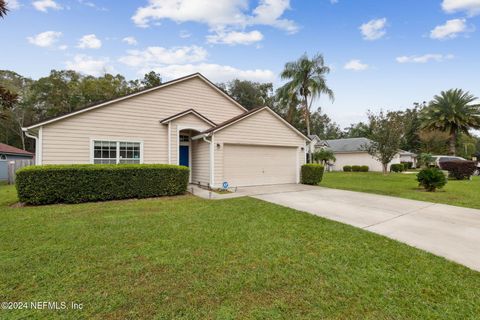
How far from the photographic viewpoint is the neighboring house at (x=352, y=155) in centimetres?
2803

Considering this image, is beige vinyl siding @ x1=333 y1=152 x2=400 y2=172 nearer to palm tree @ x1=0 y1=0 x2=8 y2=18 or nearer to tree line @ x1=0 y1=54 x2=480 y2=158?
tree line @ x1=0 y1=54 x2=480 y2=158

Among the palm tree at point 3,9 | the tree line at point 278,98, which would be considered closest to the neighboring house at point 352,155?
the tree line at point 278,98

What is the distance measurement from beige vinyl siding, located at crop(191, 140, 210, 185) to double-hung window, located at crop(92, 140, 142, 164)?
9.16ft

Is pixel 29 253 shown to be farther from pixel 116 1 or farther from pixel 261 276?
pixel 116 1

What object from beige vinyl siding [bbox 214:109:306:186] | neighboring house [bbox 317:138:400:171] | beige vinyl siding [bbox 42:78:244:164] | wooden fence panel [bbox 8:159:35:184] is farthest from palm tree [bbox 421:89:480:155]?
wooden fence panel [bbox 8:159:35:184]

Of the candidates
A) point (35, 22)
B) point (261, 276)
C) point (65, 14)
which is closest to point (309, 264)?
point (261, 276)

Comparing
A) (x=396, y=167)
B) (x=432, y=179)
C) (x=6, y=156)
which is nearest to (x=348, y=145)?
(x=396, y=167)

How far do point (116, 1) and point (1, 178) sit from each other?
17.0 metres

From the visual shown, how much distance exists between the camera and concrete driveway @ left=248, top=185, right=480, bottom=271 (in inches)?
157

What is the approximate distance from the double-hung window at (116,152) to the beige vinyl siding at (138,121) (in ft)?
0.83

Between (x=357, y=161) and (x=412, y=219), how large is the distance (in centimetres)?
2577

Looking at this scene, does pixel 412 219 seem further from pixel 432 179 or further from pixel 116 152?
pixel 116 152

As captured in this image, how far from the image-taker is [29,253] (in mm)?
3553

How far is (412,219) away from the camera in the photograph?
5770mm
